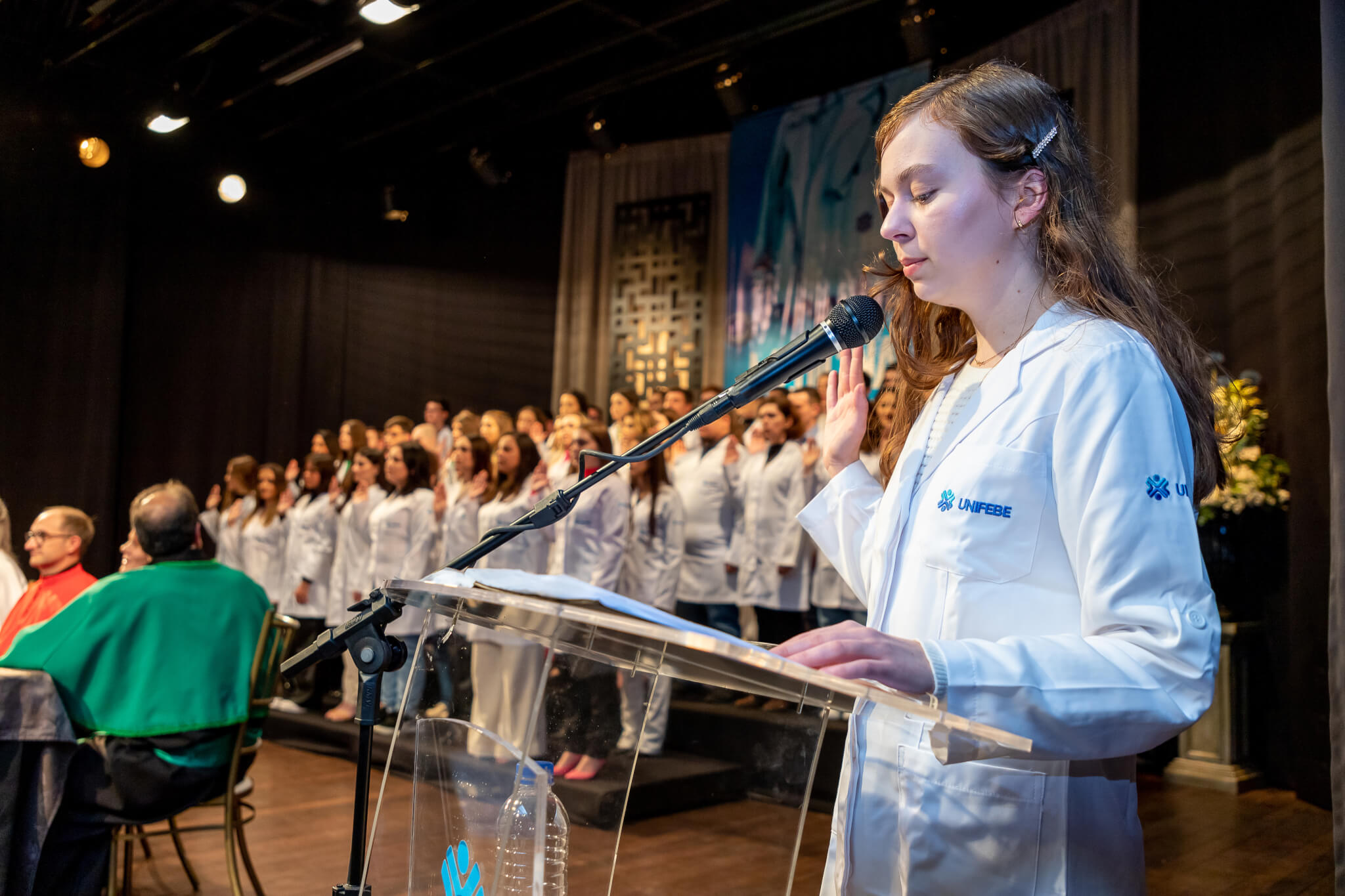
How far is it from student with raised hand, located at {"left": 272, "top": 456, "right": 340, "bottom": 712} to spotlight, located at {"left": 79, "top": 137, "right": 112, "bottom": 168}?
7.69ft

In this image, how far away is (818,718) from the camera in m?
0.89

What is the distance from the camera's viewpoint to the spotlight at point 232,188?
840 centimetres

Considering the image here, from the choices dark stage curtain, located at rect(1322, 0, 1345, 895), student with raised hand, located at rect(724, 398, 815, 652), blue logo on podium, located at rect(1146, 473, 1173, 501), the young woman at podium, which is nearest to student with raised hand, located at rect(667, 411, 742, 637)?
student with raised hand, located at rect(724, 398, 815, 652)

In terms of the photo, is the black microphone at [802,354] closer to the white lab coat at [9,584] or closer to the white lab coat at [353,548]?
the white lab coat at [9,584]

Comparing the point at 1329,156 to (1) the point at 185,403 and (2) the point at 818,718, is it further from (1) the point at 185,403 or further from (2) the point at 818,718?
(1) the point at 185,403

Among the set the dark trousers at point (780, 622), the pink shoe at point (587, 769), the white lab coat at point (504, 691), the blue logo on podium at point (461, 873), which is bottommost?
the dark trousers at point (780, 622)

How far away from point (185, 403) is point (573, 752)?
826 cm

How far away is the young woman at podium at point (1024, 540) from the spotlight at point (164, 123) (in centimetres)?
656

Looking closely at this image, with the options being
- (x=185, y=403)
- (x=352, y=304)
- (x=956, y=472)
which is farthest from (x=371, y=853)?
(x=352, y=304)

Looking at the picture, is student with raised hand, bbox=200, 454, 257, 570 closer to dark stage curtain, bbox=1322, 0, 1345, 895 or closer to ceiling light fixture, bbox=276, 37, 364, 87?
ceiling light fixture, bbox=276, 37, 364, 87

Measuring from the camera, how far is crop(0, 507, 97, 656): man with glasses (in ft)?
10.8

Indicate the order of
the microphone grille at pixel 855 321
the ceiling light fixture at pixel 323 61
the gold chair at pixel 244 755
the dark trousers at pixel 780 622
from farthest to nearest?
the ceiling light fixture at pixel 323 61
the dark trousers at pixel 780 622
the gold chair at pixel 244 755
the microphone grille at pixel 855 321

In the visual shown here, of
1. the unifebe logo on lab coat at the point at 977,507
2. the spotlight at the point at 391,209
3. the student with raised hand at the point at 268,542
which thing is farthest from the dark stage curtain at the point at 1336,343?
the spotlight at the point at 391,209

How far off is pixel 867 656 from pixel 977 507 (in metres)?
0.30
